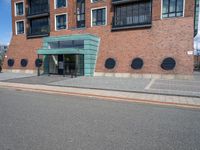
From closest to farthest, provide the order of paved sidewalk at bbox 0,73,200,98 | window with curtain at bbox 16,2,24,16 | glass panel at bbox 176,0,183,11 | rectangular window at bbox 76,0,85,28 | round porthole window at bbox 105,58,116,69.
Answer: paved sidewalk at bbox 0,73,200,98 → glass panel at bbox 176,0,183,11 → round porthole window at bbox 105,58,116,69 → rectangular window at bbox 76,0,85,28 → window with curtain at bbox 16,2,24,16

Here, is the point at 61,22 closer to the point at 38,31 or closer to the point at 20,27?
the point at 38,31

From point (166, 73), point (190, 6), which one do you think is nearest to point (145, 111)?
point (166, 73)

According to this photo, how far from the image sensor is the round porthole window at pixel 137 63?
63.8 feet

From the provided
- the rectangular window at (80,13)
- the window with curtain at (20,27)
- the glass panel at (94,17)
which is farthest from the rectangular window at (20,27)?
the glass panel at (94,17)

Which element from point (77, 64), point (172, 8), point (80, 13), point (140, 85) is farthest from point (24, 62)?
point (172, 8)

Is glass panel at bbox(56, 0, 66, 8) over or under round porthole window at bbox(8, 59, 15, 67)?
over

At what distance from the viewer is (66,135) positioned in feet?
14.3

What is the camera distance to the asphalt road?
12.6 ft

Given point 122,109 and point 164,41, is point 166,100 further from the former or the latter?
point 164,41

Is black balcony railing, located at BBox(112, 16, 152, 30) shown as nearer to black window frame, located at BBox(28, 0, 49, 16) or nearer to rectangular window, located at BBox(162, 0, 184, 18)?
rectangular window, located at BBox(162, 0, 184, 18)

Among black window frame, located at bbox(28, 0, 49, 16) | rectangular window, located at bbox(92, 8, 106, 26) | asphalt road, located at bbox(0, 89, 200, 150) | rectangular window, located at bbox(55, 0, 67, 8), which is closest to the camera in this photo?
asphalt road, located at bbox(0, 89, 200, 150)

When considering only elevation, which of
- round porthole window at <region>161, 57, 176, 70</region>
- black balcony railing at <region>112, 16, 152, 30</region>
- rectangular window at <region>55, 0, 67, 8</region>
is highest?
rectangular window at <region>55, 0, 67, 8</region>

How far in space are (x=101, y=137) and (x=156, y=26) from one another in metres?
17.2

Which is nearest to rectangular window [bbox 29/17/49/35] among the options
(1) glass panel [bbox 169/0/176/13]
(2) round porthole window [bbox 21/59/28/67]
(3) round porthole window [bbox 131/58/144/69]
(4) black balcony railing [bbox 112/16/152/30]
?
(2) round porthole window [bbox 21/59/28/67]
